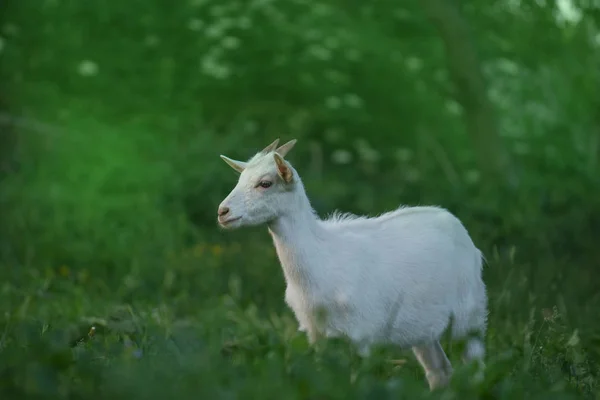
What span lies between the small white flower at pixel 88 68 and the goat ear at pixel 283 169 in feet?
26.8

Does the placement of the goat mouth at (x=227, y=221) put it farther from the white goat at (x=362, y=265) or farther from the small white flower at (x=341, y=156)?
the small white flower at (x=341, y=156)

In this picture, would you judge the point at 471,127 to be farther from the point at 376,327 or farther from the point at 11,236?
the point at 376,327

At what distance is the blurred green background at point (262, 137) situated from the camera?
9109 mm

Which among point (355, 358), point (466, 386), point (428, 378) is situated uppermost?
point (466, 386)

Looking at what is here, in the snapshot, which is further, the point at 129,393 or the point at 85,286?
the point at 85,286

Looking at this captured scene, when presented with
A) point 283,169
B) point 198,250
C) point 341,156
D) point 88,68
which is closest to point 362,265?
point 283,169

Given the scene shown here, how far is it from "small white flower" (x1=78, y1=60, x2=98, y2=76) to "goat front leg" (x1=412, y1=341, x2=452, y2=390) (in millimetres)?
8092

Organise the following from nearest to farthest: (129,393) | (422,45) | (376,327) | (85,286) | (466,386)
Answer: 1. (129,393)
2. (466,386)
3. (376,327)
4. (85,286)
5. (422,45)

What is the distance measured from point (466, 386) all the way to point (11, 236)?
7361 millimetres

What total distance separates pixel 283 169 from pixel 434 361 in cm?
154

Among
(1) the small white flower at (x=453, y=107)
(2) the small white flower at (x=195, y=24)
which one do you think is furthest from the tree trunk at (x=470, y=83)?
(2) the small white flower at (x=195, y=24)

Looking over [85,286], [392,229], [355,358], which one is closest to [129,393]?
[355,358]

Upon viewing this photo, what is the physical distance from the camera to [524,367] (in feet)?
15.8

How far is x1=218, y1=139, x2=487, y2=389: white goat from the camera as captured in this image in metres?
5.46
